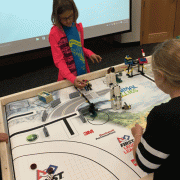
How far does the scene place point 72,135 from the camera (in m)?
0.98

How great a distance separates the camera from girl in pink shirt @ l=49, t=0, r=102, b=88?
4.33 feet

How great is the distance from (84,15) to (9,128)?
251cm

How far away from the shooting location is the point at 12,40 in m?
2.92

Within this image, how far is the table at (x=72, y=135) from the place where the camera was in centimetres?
81

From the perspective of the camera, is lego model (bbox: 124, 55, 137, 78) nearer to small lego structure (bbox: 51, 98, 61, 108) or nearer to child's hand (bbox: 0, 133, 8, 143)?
small lego structure (bbox: 51, 98, 61, 108)

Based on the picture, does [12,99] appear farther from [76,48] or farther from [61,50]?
[76,48]

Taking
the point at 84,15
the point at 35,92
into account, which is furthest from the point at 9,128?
the point at 84,15

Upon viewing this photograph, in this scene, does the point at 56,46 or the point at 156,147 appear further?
the point at 56,46

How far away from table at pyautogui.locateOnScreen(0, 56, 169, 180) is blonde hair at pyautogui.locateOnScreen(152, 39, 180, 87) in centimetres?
39

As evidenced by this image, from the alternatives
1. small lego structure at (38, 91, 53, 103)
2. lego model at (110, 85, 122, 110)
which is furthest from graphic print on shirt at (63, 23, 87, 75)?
lego model at (110, 85, 122, 110)

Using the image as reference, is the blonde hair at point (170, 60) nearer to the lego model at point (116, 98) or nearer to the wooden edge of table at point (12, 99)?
the wooden edge of table at point (12, 99)

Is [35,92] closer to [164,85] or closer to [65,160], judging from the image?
[65,160]

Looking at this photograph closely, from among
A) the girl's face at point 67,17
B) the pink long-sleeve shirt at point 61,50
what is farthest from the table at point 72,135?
the girl's face at point 67,17

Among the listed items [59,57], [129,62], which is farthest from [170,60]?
[59,57]
